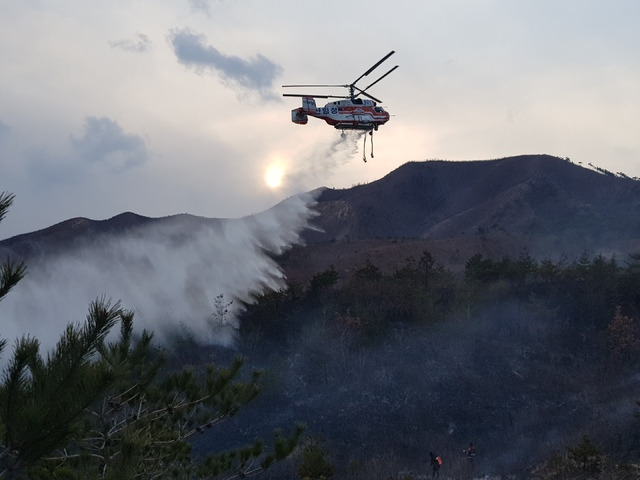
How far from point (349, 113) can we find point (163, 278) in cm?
2943

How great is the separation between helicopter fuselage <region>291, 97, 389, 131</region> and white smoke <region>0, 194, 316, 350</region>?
19.0 meters

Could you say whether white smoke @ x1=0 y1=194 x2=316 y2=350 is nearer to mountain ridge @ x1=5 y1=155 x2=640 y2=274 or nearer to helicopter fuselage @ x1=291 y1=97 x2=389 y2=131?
mountain ridge @ x1=5 y1=155 x2=640 y2=274

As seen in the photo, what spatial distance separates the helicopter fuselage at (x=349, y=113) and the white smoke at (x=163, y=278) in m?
19.0

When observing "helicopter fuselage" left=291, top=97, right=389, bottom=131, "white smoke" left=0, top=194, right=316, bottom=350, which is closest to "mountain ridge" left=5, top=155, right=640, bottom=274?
"white smoke" left=0, top=194, right=316, bottom=350

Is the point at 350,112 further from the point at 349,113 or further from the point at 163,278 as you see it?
A: the point at 163,278

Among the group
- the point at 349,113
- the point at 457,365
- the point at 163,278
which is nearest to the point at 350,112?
the point at 349,113

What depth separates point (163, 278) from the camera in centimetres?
6191

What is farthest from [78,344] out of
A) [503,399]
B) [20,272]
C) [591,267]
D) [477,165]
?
[477,165]

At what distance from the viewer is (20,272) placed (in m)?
7.60

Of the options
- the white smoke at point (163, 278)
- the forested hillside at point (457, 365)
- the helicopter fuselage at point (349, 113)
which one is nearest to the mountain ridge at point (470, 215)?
the white smoke at point (163, 278)

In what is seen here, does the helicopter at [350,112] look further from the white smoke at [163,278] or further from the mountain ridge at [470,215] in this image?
the mountain ridge at [470,215]

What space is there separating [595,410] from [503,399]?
16.1 ft

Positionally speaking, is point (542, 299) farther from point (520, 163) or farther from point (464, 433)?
point (520, 163)

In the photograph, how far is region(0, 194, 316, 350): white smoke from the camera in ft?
180
